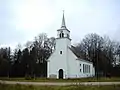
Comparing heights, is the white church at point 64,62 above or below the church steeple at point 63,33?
below

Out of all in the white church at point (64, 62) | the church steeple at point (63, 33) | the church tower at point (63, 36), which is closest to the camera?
the white church at point (64, 62)

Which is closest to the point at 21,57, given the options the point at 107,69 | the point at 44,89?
the point at 107,69

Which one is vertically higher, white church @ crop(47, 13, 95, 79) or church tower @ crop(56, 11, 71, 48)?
church tower @ crop(56, 11, 71, 48)

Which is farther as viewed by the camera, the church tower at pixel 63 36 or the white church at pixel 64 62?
the church tower at pixel 63 36

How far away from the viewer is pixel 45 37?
7206 cm

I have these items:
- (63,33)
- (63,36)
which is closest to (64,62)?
(63,36)

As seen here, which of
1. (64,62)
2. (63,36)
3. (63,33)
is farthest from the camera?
(63,33)

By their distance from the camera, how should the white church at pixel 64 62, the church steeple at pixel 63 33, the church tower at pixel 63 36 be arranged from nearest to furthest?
the white church at pixel 64 62 < the church tower at pixel 63 36 < the church steeple at pixel 63 33

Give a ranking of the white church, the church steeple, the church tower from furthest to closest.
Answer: the church steeple, the church tower, the white church

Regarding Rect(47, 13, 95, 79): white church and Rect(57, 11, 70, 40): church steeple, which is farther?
Rect(57, 11, 70, 40): church steeple

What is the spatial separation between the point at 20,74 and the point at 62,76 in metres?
21.5

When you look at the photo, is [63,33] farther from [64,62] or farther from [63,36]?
[64,62]

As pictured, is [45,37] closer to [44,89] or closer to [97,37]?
[97,37]

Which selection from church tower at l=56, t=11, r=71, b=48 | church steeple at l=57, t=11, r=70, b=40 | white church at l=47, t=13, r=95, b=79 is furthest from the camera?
church steeple at l=57, t=11, r=70, b=40
